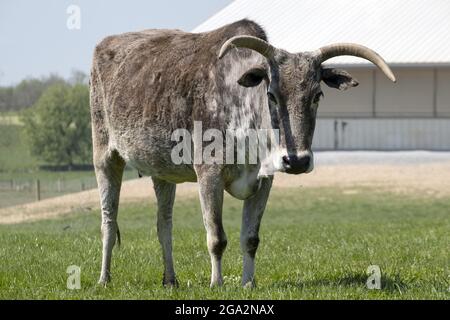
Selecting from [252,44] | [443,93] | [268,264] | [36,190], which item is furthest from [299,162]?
[36,190]

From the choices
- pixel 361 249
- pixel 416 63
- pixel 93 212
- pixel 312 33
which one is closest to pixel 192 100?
pixel 361 249

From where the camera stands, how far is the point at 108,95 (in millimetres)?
11391

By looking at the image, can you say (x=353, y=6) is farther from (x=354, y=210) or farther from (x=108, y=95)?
(x=108, y=95)

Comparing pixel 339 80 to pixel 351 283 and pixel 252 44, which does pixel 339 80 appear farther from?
pixel 351 283

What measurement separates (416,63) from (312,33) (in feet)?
25.0

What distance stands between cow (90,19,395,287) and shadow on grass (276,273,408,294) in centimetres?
53

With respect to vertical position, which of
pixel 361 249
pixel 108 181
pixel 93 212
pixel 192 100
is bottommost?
pixel 93 212

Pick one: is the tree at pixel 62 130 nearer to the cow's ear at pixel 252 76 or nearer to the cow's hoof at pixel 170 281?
the cow's hoof at pixel 170 281

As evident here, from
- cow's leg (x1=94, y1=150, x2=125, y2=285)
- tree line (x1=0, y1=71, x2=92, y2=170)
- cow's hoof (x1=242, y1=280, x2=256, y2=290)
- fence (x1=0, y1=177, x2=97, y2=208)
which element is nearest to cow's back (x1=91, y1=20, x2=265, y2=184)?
cow's leg (x1=94, y1=150, x2=125, y2=285)

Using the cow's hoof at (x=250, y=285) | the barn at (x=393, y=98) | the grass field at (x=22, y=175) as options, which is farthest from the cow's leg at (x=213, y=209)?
the grass field at (x=22, y=175)

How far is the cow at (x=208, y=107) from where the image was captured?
948cm

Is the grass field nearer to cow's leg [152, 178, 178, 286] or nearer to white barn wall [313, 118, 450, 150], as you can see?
white barn wall [313, 118, 450, 150]

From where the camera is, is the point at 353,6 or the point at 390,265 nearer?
the point at 390,265

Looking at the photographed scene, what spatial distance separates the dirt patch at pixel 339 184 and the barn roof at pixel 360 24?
4847 millimetres
